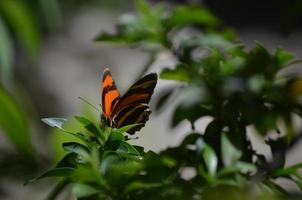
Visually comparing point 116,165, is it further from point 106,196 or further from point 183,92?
point 183,92

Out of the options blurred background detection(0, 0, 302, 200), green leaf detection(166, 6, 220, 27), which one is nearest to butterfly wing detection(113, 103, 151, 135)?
green leaf detection(166, 6, 220, 27)

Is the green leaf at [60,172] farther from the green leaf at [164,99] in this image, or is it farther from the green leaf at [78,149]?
the green leaf at [164,99]

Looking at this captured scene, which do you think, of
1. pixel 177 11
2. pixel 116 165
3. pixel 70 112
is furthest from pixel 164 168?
pixel 70 112

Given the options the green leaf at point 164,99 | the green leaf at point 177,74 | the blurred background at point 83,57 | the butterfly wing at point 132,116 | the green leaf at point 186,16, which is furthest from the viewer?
the blurred background at point 83,57

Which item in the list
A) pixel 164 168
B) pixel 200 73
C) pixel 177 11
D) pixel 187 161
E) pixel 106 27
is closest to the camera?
pixel 164 168

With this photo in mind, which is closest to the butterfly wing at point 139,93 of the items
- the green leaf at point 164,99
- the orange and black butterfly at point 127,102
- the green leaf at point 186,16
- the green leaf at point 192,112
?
the orange and black butterfly at point 127,102

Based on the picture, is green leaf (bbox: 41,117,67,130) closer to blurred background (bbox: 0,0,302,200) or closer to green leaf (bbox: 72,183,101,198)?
green leaf (bbox: 72,183,101,198)

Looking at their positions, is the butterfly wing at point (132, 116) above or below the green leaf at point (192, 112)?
above
